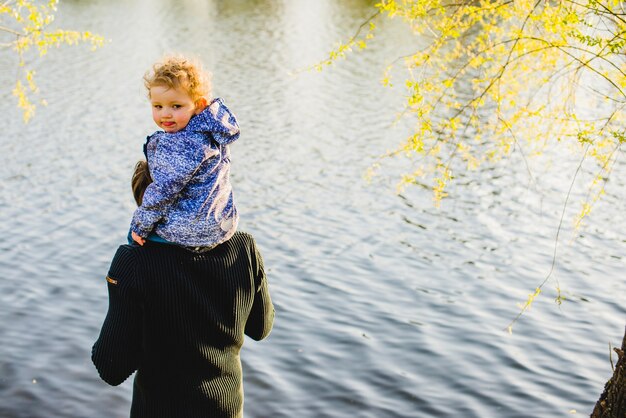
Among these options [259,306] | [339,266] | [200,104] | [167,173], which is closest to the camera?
[167,173]

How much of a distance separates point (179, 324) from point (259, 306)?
0.35 meters

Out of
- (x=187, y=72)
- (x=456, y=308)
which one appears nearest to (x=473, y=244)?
(x=456, y=308)

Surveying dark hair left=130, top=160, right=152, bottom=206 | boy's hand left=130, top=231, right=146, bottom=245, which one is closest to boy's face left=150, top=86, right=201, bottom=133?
dark hair left=130, top=160, right=152, bottom=206

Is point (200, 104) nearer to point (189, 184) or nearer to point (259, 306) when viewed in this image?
point (189, 184)

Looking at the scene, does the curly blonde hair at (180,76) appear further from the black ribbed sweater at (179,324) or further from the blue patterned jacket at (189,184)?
the black ribbed sweater at (179,324)

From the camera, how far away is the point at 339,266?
10.1 m

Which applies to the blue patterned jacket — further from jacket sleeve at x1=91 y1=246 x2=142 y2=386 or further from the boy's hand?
jacket sleeve at x1=91 y1=246 x2=142 y2=386

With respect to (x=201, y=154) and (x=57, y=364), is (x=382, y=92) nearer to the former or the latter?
(x=57, y=364)

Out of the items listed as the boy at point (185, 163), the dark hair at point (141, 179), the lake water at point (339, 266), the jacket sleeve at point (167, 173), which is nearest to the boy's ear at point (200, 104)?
the boy at point (185, 163)

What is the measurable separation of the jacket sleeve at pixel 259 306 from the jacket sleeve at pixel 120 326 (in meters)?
0.43

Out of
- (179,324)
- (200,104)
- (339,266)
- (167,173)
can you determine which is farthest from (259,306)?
(339,266)

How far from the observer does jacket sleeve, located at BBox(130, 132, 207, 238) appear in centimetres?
237

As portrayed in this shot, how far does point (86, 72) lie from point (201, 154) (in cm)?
2056

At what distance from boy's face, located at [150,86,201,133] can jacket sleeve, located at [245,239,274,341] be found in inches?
18.8
